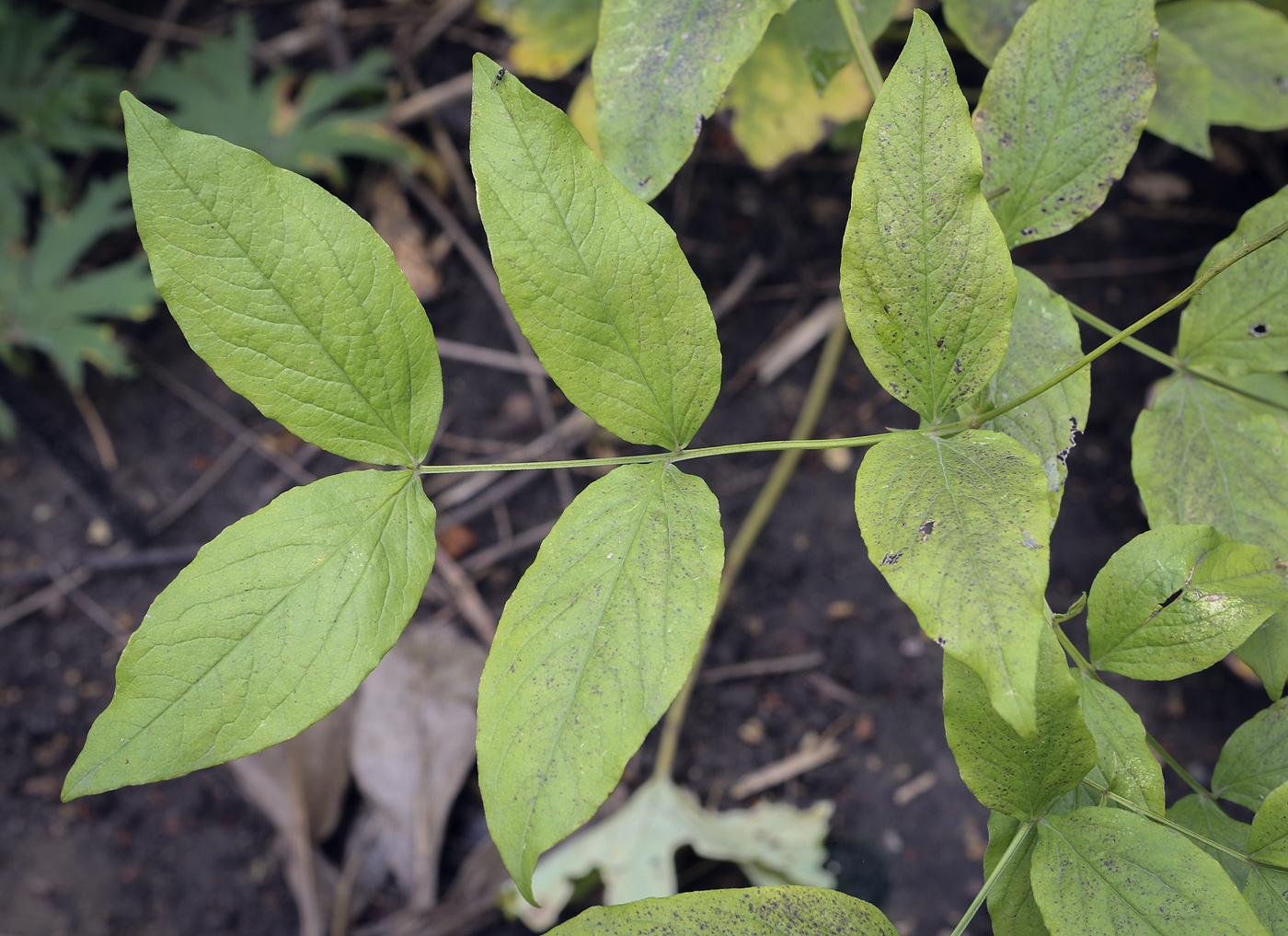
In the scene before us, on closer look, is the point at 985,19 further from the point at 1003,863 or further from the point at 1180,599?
the point at 1003,863

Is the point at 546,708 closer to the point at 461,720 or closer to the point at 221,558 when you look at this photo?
the point at 221,558

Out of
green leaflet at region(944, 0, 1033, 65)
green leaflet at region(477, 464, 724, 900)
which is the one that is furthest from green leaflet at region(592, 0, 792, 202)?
green leaflet at region(944, 0, 1033, 65)

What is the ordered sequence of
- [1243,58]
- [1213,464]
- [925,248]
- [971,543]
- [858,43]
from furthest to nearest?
[1243,58], [858,43], [1213,464], [925,248], [971,543]

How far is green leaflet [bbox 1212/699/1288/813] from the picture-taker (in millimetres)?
1151

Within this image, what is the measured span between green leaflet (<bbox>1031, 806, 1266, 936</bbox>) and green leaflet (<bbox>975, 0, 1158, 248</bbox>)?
2.80 ft

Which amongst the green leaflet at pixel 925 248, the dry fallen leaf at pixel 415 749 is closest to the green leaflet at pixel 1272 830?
the green leaflet at pixel 925 248

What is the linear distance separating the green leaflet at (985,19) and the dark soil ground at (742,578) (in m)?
1.04

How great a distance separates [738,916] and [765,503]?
1.53 meters

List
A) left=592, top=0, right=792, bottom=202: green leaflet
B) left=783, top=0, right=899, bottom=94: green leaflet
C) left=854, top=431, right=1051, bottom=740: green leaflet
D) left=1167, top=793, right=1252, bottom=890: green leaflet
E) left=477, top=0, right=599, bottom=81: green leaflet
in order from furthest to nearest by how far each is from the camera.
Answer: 1. left=477, top=0, right=599, bottom=81: green leaflet
2. left=783, top=0, right=899, bottom=94: green leaflet
3. left=592, top=0, right=792, bottom=202: green leaflet
4. left=1167, top=793, right=1252, bottom=890: green leaflet
5. left=854, top=431, right=1051, bottom=740: green leaflet

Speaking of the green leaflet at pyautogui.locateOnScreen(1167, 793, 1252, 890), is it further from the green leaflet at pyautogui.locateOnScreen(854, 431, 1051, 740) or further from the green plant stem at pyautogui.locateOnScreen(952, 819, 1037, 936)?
the green leaflet at pyautogui.locateOnScreen(854, 431, 1051, 740)

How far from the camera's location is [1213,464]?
1317 millimetres

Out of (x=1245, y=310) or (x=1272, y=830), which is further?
(x=1245, y=310)

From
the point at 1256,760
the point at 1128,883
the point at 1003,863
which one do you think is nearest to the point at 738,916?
the point at 1003,863

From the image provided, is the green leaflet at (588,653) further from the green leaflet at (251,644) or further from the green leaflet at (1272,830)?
the green leaflet at (1272,830)
